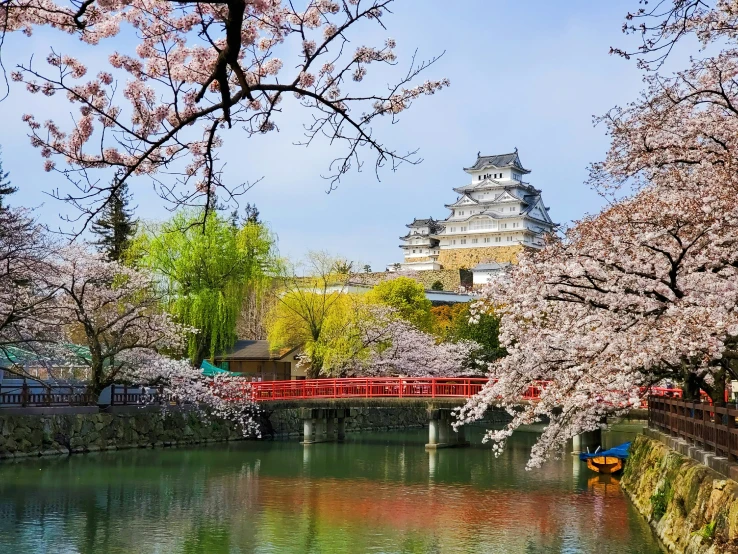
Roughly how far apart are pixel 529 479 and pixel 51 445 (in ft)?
47.7

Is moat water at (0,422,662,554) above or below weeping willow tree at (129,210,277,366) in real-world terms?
below

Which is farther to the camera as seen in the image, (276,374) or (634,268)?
(276,374)

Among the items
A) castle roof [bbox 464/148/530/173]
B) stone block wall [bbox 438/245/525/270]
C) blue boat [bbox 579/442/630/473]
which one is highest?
castle roof [bbox 464/148/530/173]

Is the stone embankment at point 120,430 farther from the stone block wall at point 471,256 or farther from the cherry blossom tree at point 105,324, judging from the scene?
the stone block wall at point 471,256

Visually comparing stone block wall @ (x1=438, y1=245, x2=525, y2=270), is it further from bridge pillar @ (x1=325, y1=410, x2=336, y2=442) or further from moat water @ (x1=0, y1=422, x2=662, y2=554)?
moat water @ (x1=0, y1=422, x2=662, y2=554)

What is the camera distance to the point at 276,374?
44.9 m

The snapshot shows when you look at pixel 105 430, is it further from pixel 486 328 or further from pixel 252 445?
pixel 486 328

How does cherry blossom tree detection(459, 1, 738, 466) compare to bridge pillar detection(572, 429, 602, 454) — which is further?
bridge pillar detection(572, 429, 602, 454)

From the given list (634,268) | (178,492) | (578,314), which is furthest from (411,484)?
(634,268)

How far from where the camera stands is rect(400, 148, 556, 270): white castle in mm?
79750

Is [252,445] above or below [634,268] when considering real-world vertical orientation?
below

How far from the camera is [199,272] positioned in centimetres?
3741

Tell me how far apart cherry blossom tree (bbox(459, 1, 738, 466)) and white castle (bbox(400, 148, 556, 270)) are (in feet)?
207

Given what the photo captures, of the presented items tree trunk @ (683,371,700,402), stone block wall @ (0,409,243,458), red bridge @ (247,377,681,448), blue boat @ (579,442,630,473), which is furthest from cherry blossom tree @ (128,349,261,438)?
tree trunk @ (683,371,700,402)
